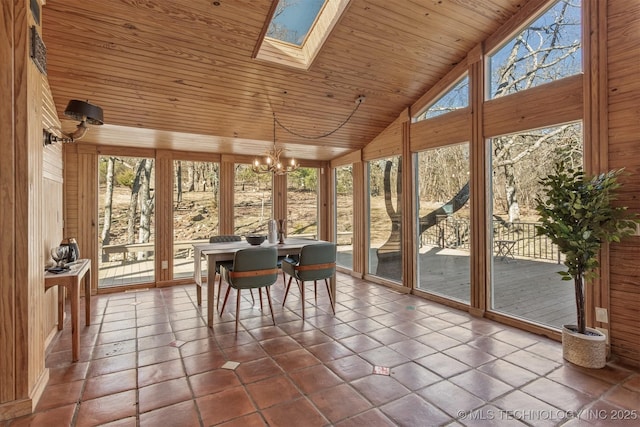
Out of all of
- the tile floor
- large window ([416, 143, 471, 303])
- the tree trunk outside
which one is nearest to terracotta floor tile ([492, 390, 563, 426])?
the tile floor

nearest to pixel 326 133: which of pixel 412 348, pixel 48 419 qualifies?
pixel 412 348

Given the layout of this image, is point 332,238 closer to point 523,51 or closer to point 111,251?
point 111,251

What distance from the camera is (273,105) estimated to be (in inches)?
166

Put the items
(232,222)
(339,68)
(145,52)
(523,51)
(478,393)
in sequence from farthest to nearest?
1. (232,222)
2. (339,68)
3. (523,51)
4. (145,52)
5. (478,393)

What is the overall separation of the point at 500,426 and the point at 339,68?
3548 millimetres

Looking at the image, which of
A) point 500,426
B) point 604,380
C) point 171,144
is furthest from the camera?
point 171,144

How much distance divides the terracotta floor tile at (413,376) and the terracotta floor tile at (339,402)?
15.6 inches

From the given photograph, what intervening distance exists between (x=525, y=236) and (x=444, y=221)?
3.46 ft

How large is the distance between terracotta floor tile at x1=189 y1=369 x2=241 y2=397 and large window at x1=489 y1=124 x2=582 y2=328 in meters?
2.99

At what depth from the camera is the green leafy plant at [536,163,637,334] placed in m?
2.56

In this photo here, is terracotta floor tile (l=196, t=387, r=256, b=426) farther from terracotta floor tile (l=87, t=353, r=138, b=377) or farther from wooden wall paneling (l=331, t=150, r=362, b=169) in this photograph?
wooden wall paneling (l=331, t=150, r=362, b=169)

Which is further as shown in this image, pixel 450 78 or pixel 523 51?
pixel 450 78

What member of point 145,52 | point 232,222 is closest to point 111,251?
point 232,222

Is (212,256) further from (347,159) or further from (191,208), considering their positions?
(347,159)
